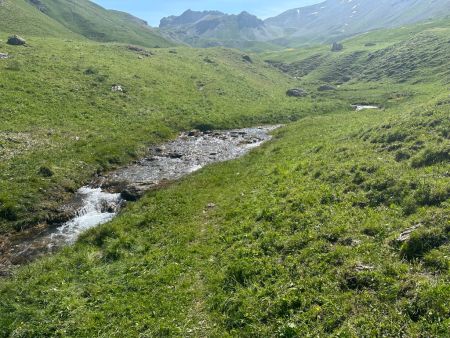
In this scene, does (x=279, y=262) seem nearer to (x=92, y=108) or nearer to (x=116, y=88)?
(x=92, y=108)

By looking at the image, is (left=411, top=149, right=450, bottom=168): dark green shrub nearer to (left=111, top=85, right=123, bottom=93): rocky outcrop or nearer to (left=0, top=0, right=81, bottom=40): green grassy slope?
(left=111, top=85, right=123, bottom=93): rocky outcrop

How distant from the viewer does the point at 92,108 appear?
51031 millimetres

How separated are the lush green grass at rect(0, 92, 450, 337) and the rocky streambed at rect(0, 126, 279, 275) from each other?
263 centimetres

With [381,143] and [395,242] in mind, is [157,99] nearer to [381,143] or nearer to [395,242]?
[381,143]

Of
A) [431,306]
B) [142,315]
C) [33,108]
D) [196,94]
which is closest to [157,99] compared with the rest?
[196,94]

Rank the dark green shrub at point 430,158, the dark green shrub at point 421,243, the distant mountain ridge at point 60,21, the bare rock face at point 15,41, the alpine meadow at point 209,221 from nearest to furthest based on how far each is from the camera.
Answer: the alpine meadow at point 209,221, the dark green shrub at point 421,243, the dark green shrub at point 430,158, the bare rock face at point 15,41, the distant mountain ridge at point 60,21

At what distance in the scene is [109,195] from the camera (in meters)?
31.5

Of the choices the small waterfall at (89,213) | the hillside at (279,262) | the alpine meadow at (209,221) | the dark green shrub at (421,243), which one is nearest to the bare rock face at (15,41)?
the alpine meadow at (209,221)

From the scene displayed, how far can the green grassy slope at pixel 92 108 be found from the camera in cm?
3167

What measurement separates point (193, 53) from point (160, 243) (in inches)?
3842

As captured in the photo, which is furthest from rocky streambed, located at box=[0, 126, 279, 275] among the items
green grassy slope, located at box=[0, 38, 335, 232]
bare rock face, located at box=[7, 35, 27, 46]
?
bare rock face, located at box=[7, 35, 27, 46]

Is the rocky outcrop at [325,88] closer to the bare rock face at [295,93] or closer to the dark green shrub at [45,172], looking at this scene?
the bare rock face at [295,93]

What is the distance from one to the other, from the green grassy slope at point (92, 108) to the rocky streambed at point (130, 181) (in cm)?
166

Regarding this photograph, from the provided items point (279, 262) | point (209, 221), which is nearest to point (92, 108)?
point (209, 221)
